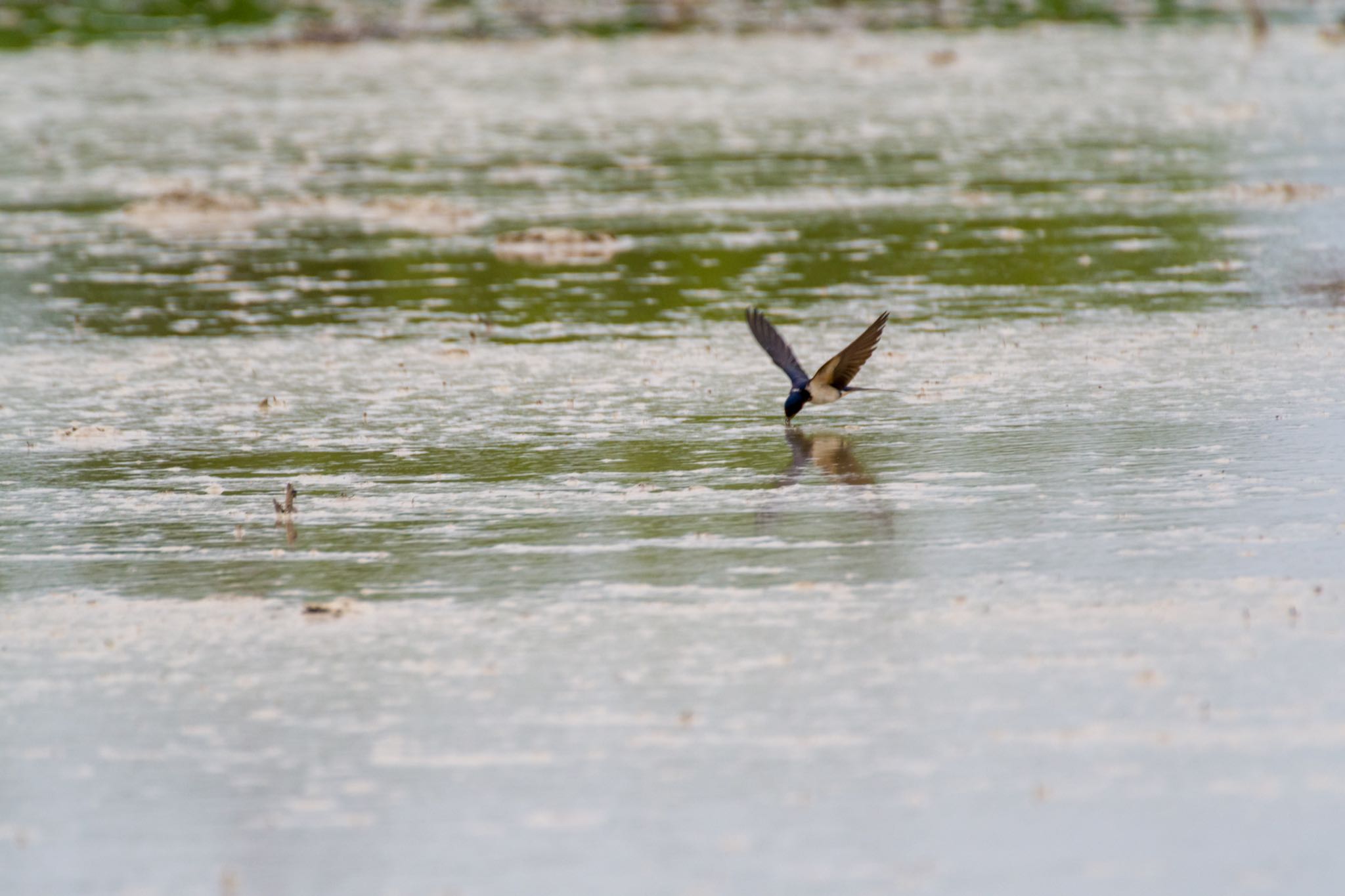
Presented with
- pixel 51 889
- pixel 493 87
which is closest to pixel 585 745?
pixel 51 889

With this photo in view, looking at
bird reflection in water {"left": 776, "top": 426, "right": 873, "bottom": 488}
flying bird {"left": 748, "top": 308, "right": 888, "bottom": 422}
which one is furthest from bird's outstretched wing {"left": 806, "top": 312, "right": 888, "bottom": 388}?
bird reflection in water {"left": 776, "top": 426, "right": 873, "bottom": 488}

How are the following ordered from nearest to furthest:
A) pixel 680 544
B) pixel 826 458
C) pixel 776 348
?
pixel 680 544
pixel 826 458
pixel 776 348

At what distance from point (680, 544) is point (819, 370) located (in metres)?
2.06

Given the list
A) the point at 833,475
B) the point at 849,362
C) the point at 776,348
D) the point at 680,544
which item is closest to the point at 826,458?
the point at 833,475

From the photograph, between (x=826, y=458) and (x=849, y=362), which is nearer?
(x=826, y=458)

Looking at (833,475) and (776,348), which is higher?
(776,348)

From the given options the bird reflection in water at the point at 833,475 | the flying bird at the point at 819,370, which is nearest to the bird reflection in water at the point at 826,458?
the bird reflection in water at the point at 833,475

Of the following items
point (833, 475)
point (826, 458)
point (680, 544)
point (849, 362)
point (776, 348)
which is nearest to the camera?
point (680, 544)

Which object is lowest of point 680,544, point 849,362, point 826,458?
point 826,458

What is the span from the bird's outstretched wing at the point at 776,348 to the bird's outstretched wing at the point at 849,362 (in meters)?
0.13

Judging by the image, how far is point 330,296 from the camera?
44.9ft

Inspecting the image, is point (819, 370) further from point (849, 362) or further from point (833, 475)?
point (833, 475)

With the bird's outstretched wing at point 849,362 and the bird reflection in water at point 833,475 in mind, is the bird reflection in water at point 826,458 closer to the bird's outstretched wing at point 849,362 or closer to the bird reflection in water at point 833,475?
the bird reflection in water at point 833,475

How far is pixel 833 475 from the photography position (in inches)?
341
